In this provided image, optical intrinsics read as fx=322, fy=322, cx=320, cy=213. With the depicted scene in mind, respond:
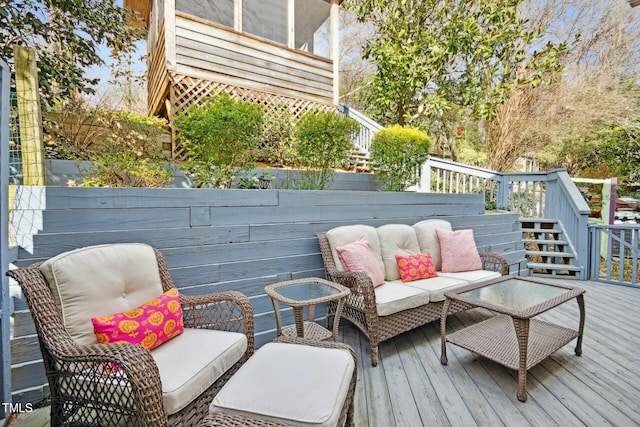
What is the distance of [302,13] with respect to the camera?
6.84 m

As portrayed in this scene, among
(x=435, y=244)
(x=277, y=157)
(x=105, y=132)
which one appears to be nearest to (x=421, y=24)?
(x=277, y=157)

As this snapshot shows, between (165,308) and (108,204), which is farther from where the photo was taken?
(108,204)

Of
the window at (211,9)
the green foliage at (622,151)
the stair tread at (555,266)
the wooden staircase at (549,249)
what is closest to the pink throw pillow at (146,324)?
the window at (211,9)

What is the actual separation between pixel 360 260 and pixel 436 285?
83 centimetres

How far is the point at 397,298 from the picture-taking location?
8.80ft

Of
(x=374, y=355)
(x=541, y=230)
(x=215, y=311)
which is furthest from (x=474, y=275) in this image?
(x=541, y=230)

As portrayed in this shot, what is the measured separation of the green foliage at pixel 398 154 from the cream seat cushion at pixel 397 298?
2.13 m

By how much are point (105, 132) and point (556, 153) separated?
11.3 meters

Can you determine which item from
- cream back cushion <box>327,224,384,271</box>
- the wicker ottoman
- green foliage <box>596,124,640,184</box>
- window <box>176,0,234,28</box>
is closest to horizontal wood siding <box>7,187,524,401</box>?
cream back cushion <box>327,224,384,271</box>

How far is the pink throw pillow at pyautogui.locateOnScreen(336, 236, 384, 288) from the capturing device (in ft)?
9.33

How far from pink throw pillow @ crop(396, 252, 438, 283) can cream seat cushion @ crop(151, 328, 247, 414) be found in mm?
1823

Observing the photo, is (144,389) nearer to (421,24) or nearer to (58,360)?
(58,360)

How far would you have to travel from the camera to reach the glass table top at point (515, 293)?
2.45m

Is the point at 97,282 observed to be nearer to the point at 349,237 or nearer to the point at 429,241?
the point at 349,237
